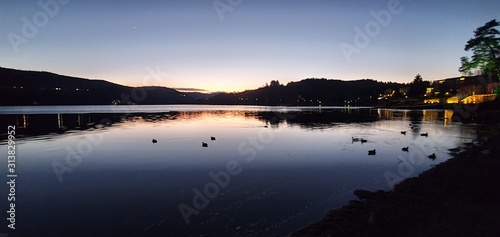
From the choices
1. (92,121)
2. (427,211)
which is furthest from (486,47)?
(92,121)

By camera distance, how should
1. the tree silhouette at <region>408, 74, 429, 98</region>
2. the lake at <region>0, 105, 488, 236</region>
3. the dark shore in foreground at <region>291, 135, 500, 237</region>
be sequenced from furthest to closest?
the tree silhouette at <region>408, 74, 429, 98</region>
the lake at <region>0, 105, 488, 236</region>
the dark shore in foreground at <region>291, 135, 500, 237</region>

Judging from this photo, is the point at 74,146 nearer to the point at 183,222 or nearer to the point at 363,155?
the point at 183,222

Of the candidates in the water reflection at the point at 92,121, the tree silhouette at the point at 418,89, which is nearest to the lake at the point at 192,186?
the water reflection at the point at 92,121

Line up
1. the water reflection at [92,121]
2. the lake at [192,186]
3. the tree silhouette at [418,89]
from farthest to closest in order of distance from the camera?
the tree silhouette at [418,89] < the water reflection at [92,121] < the lake at [192,186]

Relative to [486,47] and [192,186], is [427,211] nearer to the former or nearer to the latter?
[192,186]

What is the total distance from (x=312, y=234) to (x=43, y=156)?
27.8 metres

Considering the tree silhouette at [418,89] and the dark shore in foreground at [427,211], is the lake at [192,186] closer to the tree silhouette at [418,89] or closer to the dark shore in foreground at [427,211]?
the dark shore in foreground at [427,211]

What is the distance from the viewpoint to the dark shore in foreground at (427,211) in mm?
9156

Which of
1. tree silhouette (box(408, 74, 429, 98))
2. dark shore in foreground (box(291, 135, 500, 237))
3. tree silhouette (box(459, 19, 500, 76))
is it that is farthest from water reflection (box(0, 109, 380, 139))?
tree silhouette (box(408, 74, 429, 98))

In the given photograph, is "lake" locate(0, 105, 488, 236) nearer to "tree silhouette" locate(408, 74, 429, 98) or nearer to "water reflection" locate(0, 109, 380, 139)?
"water reflection" locate(0, 109, 380, 139)

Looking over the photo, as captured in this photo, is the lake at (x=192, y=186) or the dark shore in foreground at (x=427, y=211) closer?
the dark shore in foreground at (x=427, y=211)

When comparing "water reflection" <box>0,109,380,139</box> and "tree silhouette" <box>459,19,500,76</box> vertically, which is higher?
"tree silhouette" <box>459,19,500,76</box>

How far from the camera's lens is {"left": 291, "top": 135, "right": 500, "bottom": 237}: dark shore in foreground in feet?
30.0

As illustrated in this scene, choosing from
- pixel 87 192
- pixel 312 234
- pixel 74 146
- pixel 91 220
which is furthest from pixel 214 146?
pixel 312 234
